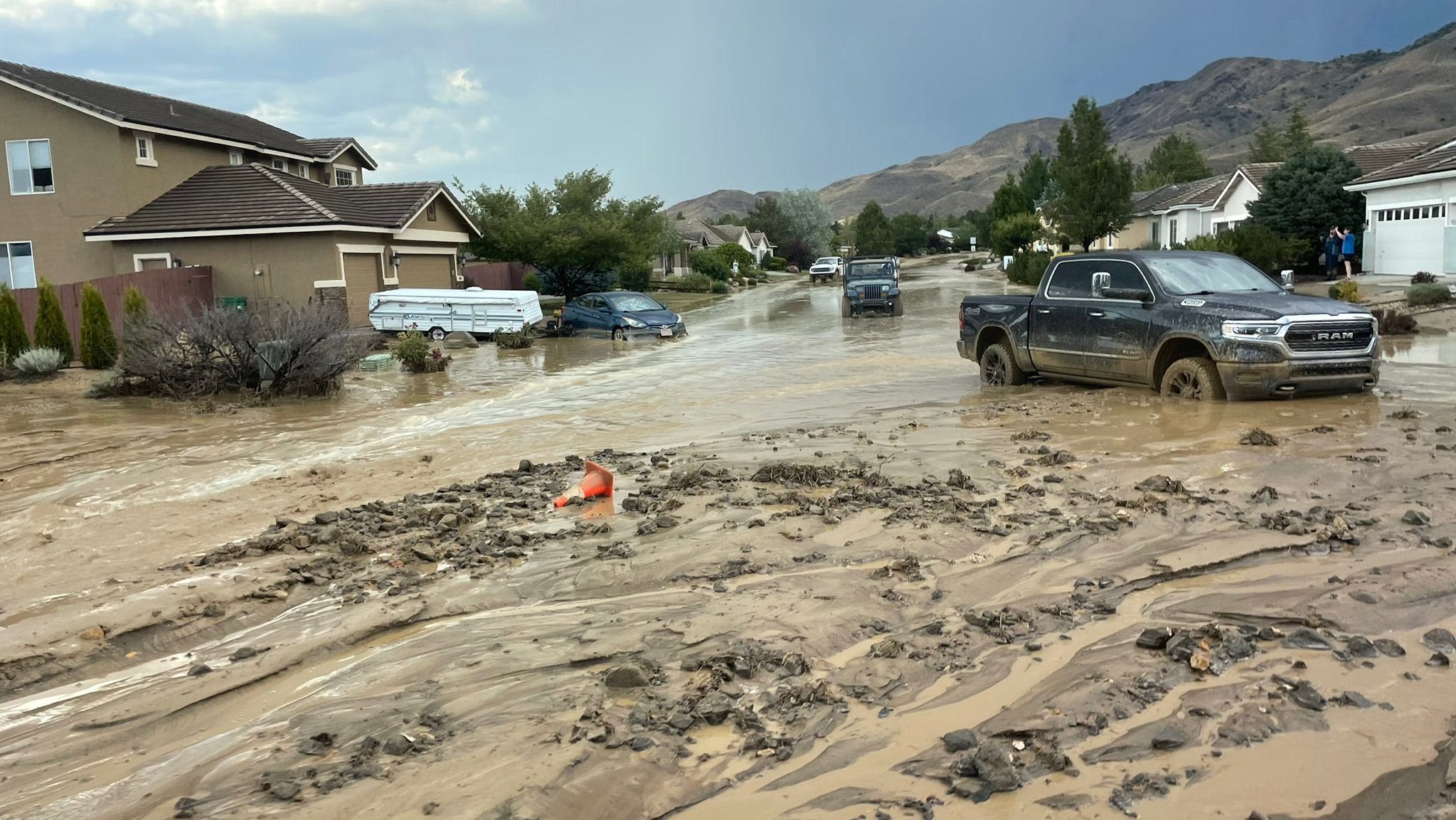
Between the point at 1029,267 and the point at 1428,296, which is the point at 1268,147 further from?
the point at 1428,296

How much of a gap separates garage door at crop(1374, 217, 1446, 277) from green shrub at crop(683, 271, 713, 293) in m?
35.6

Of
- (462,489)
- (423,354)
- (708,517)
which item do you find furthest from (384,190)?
(708,517)

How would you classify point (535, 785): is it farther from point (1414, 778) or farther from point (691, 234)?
point (691, 234)

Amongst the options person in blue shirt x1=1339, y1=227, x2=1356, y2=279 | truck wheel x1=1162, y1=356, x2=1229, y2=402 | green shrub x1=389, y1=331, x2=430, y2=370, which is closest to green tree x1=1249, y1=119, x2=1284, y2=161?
person in blue shirt x1=1339, y1=227, x2=1356, y2=279

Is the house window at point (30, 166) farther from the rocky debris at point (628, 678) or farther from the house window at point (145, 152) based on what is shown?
the rocky debris at point (628, 678)

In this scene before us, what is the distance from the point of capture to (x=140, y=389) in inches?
690

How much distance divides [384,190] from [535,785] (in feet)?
105

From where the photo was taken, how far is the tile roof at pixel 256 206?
1097 inches

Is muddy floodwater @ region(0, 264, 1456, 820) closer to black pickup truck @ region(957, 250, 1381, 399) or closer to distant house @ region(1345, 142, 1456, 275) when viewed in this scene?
black pickup truck @ region(957, 250, 1381, 399)

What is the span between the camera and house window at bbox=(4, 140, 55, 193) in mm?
28500

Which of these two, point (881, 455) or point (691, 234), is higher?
point (691, 234)

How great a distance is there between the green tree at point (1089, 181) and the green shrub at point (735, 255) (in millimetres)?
28845

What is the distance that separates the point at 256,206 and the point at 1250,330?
26.0 meters

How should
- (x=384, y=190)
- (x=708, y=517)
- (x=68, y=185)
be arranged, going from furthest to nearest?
(x=384, y=190) → (x=68, y=185) → (x=708, y=517)
